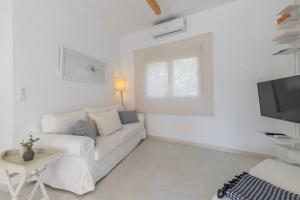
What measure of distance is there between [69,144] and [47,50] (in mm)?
1400

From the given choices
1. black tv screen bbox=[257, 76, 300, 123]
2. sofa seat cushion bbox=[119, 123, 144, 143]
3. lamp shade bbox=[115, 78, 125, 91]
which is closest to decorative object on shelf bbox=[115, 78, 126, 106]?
lamp shade bbox=[115, 78, 125, 91]

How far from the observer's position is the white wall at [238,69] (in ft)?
7.53

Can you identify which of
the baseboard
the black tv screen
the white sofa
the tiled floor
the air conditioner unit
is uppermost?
the air conditioner unit

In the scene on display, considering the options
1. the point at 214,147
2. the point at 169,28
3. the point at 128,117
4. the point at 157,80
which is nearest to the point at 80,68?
the point at 128,117

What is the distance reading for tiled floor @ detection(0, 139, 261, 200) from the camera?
5.01 ft

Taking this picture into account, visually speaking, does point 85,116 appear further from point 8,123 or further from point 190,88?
point 190,88

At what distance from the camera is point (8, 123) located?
5.40 ft

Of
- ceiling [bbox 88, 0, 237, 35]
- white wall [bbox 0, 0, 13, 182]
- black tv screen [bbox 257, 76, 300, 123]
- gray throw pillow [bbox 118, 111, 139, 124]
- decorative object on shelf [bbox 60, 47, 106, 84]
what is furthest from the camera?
gray throw pillow [bbox 118, 111, 139, 124]

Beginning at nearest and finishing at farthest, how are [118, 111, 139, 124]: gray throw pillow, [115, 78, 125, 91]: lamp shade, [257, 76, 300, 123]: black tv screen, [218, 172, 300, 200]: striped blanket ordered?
[218, 172, 300, 200]: striped blanket < [257, 76, 300, 123]: black tv screen < [118, 111, 139, 124]: gray throw pillow < [115, 78, 125, 91]: lamp shade

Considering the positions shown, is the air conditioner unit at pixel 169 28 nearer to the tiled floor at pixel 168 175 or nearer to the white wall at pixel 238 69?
the white wall at pixel 238 69

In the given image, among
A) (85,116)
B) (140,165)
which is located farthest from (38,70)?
(140,165)

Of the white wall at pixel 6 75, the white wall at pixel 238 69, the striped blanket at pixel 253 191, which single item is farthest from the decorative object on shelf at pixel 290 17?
the white wall at pixel 6 75

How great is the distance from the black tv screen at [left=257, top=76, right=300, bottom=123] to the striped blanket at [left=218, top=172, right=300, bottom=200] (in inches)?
36.6

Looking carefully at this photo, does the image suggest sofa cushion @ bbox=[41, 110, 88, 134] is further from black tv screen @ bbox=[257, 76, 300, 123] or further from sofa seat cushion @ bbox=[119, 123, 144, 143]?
black tv screen @ bbox=[257, 76, 300, 123]
